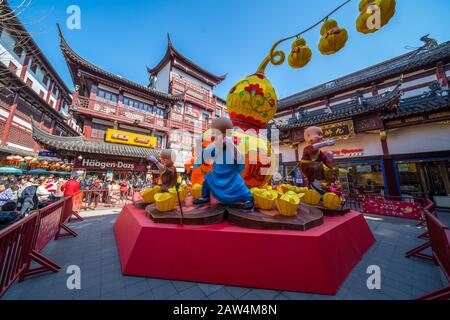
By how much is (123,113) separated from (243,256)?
51.6ft

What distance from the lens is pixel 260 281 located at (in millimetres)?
2039

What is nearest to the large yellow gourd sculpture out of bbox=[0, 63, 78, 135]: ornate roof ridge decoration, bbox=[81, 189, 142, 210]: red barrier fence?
bbox=[81, 189, 142, 210]: red barrier fence

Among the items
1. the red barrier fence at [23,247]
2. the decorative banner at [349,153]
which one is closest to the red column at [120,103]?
the red barrier fence at [23,247]

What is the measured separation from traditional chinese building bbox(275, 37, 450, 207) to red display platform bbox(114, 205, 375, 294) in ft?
26.6

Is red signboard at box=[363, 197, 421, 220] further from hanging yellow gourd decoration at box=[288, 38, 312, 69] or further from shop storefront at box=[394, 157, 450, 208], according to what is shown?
hanging yellow gourd decoration at box=[288, 38, 312, 69]

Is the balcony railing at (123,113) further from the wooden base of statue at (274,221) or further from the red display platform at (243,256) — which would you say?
the wooden base of statue at (274,221)

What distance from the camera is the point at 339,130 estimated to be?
29.2 feet

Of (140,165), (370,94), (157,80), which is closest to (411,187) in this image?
(370,94)

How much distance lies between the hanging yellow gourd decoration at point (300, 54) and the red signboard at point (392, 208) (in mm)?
6421

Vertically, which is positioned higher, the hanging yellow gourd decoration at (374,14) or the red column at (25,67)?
the red column at (25,67)

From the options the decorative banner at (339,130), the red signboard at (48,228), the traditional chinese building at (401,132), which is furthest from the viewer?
the decorative banner at (339,130)

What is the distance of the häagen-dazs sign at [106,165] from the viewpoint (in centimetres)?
1061

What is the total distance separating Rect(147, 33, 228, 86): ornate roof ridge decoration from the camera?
1908cm

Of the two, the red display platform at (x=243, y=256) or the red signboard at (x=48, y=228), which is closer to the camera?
the red display platform at (x=243, y=256)
